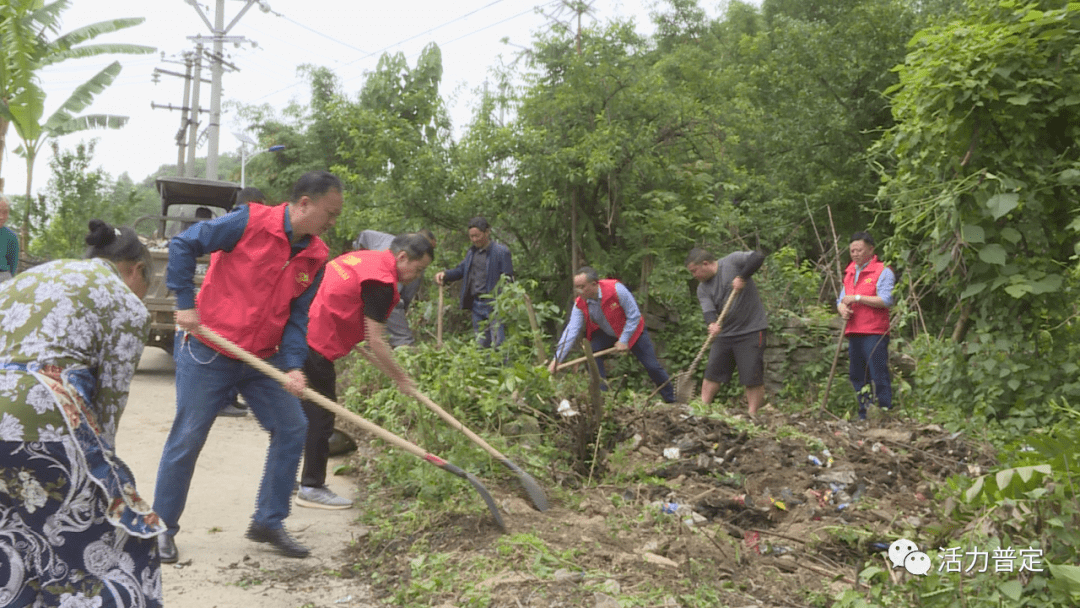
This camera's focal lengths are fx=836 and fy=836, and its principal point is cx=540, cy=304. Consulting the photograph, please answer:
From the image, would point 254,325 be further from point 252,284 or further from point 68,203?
point 68,203

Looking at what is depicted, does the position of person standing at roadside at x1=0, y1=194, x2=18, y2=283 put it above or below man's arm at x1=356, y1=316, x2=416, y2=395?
above

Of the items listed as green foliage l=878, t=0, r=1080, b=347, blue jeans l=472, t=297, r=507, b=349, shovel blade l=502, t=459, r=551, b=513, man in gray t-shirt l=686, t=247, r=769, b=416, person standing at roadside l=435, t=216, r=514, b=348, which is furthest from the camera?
person standing at roadside l=435, t=216, r=514, b=348

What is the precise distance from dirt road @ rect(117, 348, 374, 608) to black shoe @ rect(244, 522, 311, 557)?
0.04 meters

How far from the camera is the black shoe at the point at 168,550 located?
394 centimetres

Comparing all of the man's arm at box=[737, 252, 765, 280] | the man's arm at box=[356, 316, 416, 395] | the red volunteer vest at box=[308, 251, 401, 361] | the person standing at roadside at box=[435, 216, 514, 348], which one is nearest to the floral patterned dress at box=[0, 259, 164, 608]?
the man's arm at box=[356, 316, 416, 395]

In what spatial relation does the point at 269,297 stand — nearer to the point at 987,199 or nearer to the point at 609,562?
the point at 609,562

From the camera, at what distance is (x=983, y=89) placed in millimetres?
5859

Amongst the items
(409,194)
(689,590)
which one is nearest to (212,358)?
(689,590)

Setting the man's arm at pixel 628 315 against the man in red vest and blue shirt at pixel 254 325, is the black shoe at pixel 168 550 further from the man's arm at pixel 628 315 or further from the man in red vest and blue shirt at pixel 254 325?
the man's arm at pixel 628 315

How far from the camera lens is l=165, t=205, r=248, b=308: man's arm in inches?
150

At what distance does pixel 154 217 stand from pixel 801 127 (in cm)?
1300

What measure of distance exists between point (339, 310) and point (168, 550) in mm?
1663

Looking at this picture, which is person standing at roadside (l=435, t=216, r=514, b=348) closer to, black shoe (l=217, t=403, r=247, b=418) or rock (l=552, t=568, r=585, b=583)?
black shoe (l=217, t=403, r=247, b=418)

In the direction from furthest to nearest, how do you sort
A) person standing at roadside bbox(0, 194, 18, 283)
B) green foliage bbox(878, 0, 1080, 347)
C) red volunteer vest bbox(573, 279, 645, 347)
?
1. red volunteer vest bbox(573, 279, 645, 347)
2. person standing at roadside bbox(0, 194, 18, 283)
3. green foliage bbox(878, 0, 1080, 347)
